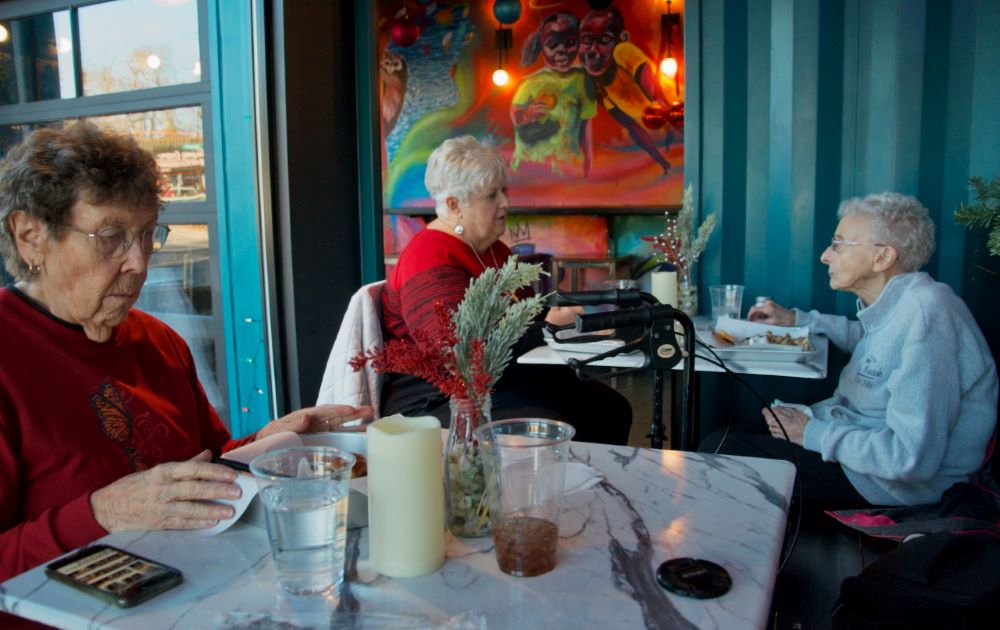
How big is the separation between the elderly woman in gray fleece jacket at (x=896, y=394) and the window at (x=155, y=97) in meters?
2.29

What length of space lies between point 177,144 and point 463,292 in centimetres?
179

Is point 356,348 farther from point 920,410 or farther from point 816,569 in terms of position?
point 920,410

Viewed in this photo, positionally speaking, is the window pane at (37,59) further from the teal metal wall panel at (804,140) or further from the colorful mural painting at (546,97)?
the colorful mural painting at (546,97)

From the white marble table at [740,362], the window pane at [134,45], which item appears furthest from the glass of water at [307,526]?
the window pane at [134,45]

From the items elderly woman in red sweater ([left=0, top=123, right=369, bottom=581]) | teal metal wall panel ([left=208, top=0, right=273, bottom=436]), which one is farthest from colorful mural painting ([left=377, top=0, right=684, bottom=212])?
elderly woman in red sweater ([left=0, top=123, right=369, bottom=581])

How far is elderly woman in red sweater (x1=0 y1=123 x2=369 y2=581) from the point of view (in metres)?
1.07

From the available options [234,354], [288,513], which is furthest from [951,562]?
[234,354]

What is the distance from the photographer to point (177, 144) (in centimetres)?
332

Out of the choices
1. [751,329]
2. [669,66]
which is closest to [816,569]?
[751,329]

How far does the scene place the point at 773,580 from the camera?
951 millimetres

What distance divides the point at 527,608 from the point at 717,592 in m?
0.22

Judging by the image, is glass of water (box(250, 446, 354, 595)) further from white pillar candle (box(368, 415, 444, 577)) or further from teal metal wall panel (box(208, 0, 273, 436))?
teal metal wall panel (box(208, 0, 273, 436))

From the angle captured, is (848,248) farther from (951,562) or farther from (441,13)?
(441,13)

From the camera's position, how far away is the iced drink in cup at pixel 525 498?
36.2 inches
